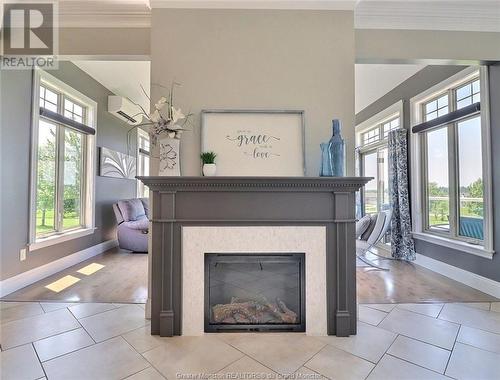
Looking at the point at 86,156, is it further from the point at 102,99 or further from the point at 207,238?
the point at 207,238

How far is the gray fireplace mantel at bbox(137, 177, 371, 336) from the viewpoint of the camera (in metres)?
1.98

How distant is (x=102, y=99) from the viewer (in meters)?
4.54

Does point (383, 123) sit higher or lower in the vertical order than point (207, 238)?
higher

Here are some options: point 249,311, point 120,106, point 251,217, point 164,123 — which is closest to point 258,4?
point 164,123

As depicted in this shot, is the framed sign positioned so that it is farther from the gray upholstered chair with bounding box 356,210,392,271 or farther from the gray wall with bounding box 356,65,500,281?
the gray wall with bounding box 356,65,500,281

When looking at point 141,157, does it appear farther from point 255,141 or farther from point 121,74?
point 255,141

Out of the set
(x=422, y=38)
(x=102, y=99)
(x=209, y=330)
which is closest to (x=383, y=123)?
(x=422, y=38)

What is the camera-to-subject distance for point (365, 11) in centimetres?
240

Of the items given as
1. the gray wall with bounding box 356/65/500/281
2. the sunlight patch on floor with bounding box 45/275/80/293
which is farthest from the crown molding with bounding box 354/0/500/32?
the sunlight patch on floor with bounding box 45/275/80/293

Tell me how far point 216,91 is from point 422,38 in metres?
2.12

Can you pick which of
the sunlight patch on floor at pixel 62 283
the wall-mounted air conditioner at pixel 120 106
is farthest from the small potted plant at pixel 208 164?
the wall-mounted air conditioner at pixel 120 106

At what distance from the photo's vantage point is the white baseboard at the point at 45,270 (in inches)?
108

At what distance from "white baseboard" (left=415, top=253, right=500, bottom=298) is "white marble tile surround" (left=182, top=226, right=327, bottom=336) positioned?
7.08 ft

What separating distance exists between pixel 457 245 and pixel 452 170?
3.31 ft
